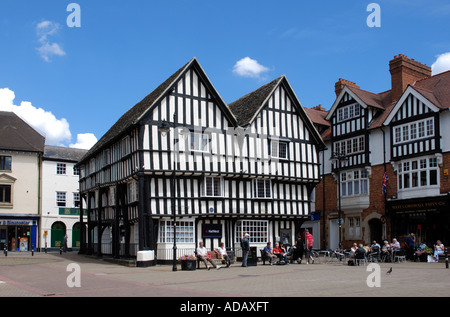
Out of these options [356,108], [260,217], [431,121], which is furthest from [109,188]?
[431,121]

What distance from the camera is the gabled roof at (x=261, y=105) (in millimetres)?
30533

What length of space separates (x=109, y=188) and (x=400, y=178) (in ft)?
63.0

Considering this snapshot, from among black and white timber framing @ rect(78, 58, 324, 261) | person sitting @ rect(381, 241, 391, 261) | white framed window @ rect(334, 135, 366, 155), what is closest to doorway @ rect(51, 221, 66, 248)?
black and white timber framing @ rect(78, 58, 324, 261)

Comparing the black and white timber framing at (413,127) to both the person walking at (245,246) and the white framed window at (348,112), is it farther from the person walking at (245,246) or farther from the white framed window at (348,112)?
the person walking at (245,246)

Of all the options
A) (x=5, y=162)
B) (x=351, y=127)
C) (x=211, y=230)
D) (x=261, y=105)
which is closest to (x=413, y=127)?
(x=351, y=127)

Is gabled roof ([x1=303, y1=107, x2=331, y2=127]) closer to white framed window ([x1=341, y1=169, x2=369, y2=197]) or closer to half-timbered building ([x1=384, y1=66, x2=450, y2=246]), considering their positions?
white framed window ([x1=341, y1=169, x2=369, y2=197])

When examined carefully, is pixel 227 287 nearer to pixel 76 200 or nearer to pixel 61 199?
pixel 61 199

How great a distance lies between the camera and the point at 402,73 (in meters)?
36.3

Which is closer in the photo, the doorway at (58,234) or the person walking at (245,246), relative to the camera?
the person walking at (245,246)

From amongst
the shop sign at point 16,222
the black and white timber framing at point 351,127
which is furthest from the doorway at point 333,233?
the shop sign at point 16,222

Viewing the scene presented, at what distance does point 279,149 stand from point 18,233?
2570 centimetres

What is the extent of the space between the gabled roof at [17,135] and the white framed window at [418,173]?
98.7 ft

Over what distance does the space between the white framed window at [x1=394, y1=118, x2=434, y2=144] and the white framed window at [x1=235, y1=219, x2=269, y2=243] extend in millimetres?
11133

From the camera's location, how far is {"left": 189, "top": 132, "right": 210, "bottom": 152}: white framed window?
1107 inches
